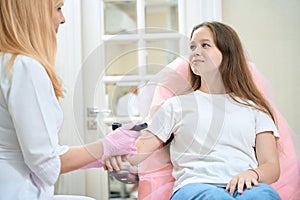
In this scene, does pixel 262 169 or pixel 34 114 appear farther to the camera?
pixel 262 169

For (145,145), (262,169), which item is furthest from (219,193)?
(145,145)

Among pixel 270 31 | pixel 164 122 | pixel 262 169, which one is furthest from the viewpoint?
pixel 270 31

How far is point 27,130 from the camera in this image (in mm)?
Result: 1144

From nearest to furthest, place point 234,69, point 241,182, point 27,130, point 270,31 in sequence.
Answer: point 27,130, point 241,182, point 234,69, point 270,31

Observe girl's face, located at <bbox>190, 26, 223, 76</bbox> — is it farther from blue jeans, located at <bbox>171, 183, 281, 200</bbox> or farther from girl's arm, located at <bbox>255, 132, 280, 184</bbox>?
blue jeans, located at <bbox>171, 183, 281, 200</bbox>

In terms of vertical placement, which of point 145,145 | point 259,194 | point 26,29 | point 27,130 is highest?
point 26,29

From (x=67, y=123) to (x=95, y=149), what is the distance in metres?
1.14

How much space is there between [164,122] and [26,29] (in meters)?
0.72

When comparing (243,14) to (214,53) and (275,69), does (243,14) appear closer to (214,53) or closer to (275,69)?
(275,69)

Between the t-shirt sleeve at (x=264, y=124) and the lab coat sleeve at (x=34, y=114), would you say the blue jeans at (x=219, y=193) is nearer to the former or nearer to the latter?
the t-shirt sleeve at (x=264, y=124)

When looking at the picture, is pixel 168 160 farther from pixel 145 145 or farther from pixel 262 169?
pixel 262 169

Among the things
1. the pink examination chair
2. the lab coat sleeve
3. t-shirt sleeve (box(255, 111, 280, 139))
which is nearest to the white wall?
the pink examination chair

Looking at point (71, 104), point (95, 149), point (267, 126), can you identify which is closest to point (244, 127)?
point (267, 126)

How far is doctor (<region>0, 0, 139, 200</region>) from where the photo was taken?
1146mm
